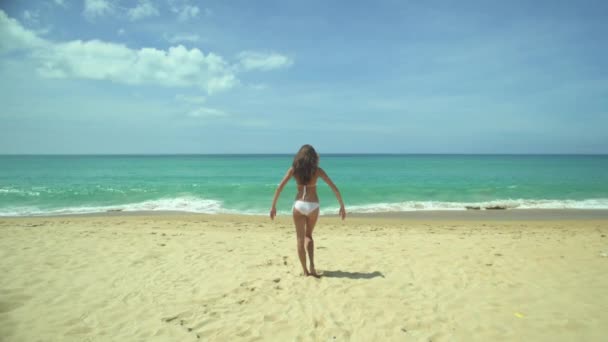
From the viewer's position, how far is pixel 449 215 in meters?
13.8

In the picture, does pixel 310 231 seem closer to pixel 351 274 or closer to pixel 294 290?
pixel 294 290

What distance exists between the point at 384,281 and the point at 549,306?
1954 millimetres

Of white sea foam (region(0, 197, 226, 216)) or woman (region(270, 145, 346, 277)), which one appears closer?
woman (region(270, 145, 346, 277))

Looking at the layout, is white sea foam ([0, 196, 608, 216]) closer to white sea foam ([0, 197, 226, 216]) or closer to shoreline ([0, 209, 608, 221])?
white sea foam ([0, 197, 226, 216])

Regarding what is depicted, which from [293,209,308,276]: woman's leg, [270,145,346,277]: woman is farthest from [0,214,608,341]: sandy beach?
[270,145,346,277]: woman

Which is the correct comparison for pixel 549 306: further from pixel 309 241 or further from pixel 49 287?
pixel 49 287

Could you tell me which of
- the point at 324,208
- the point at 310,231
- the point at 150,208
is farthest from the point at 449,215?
the point at 150,208

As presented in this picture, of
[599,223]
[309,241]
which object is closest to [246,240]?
[309,241]

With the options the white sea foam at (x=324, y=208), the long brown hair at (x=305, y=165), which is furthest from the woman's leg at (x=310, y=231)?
the white sea foam at (x=324, y=208)

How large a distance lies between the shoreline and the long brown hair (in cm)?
885

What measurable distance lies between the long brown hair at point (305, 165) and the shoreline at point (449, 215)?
29.0ft

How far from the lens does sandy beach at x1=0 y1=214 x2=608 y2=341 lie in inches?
125

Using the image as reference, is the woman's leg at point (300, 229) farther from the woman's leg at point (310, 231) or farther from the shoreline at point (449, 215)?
the shoreline at point (449, 215)

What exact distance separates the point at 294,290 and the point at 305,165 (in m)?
1.75
